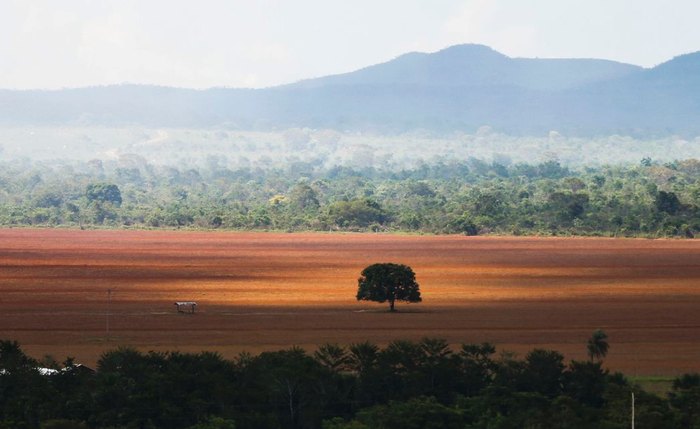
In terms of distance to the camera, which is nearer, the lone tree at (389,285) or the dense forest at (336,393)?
the dense forest at (336,393)

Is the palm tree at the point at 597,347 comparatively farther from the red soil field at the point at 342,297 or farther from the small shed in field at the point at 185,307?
the small shed in field at the point at 185,307

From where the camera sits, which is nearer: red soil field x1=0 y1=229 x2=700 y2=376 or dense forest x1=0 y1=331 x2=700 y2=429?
dense forest x1=0 y1=331 x2=700 y2=429

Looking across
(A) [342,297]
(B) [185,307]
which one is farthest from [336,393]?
(A) [342,297]

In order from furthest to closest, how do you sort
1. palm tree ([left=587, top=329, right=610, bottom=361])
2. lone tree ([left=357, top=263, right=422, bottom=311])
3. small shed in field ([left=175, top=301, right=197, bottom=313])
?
lone tree ([left=357, top=263, right=422, bottom=311])
small shed in field ([left=175, top=301, right=197, bottom=313])
palm tree ([left=587, top=329, right=610, bottom=361])

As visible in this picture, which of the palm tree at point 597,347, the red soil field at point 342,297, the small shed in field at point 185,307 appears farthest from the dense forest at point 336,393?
the small shed in field at point 185,307

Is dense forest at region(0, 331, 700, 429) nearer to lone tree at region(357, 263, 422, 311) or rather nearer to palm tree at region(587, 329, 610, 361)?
palm tree at region(587, 329, 610, 361)

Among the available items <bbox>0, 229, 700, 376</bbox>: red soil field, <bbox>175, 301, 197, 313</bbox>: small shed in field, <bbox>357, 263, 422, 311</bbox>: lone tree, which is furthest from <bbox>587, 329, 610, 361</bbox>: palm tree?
<bbox>175, 301, 197, 313</bbox>: small shed in field

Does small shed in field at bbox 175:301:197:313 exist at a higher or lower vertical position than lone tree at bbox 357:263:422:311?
lower
